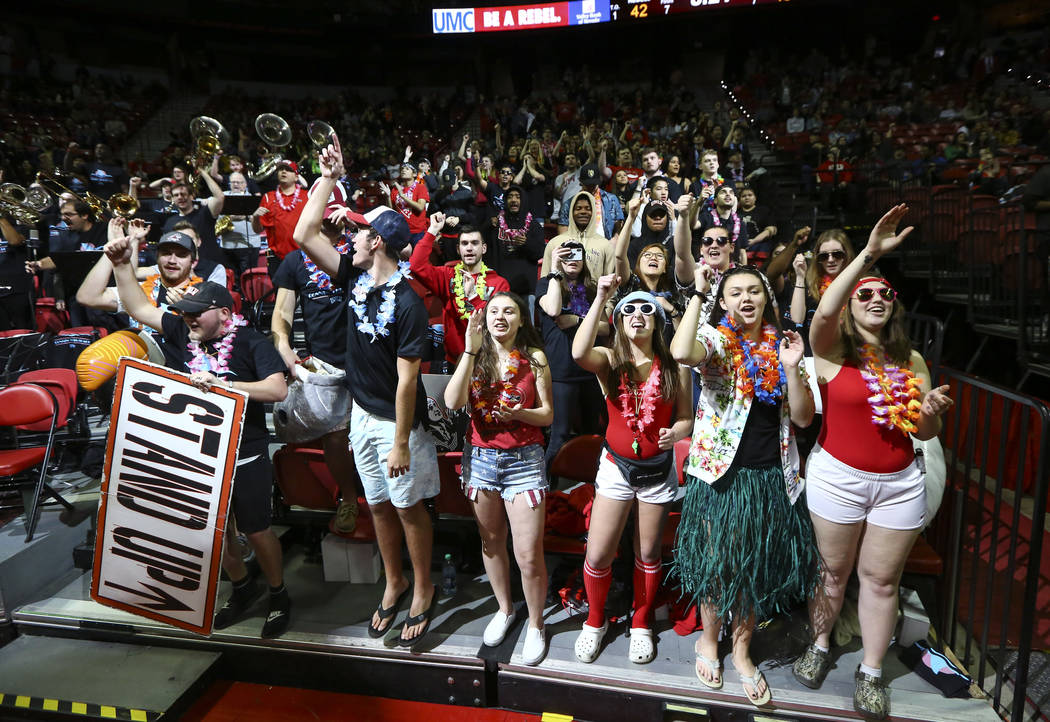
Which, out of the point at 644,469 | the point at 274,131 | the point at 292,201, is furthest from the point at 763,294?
the point at 274,131

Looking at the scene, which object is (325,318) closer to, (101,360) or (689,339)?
(101,360)

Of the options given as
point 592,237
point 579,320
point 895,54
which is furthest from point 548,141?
point 895,54

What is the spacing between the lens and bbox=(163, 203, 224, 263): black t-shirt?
5.50m

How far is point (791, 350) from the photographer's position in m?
2.32

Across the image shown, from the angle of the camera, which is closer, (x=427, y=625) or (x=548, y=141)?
(x=427, y=625)

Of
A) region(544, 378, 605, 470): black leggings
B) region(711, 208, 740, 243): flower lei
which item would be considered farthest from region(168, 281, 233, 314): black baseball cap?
region(711, 208, 740, 243): flower lei

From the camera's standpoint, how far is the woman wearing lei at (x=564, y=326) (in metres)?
3.55

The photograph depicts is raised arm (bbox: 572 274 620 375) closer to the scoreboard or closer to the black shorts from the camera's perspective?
the black shorts

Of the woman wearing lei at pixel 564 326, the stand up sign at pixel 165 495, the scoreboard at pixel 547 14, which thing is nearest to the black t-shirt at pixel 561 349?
the woman wearing lei at pixel 564 326

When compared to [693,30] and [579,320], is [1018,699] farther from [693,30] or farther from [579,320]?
[693,30]

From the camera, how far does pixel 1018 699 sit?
2393 mm

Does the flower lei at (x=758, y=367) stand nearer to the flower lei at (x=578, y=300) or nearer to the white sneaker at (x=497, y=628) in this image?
the flower lei at (x=578, y=300)

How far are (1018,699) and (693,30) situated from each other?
21.5 meters

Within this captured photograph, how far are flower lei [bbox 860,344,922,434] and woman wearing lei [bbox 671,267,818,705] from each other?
225mm
